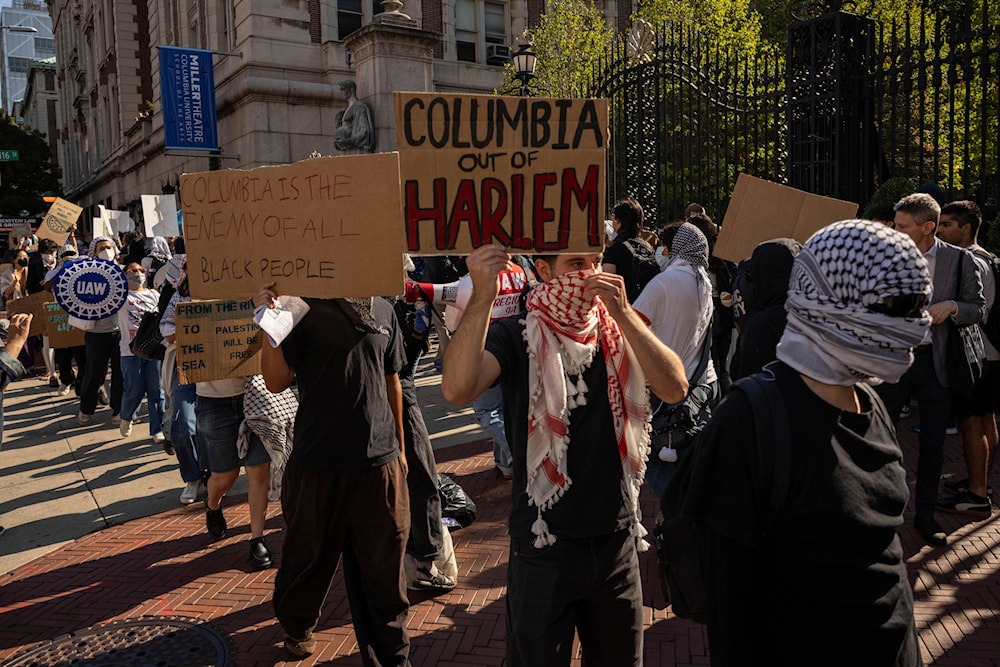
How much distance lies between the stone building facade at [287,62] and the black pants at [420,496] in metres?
12.3

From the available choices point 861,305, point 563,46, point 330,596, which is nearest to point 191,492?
point 330,596

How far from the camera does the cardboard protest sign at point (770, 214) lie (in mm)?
4719

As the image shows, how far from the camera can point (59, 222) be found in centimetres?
1352

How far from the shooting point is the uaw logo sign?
320 inches

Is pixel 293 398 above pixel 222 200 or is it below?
below

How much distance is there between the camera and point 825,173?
30.3ft

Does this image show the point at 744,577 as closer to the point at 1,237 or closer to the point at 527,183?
the point at 527,183

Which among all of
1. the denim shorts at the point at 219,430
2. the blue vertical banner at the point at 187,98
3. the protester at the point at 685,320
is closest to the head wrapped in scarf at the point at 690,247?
the protester at the point at 685,320

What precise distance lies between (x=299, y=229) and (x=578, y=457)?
1.37 metres

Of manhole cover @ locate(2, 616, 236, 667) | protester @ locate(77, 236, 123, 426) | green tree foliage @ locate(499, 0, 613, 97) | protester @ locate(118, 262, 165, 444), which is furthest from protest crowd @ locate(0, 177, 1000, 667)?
green tree foliage @ locate(499, 0, 613, 97)

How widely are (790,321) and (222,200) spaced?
7.50 ft

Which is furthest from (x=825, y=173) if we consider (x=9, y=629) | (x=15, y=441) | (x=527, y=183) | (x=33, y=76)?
(x=33, y=76)

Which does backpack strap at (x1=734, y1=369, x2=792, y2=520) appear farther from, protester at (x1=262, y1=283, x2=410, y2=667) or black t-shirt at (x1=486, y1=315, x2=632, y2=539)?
protester at (x1=262, y1=283, x2=410, y2=667)

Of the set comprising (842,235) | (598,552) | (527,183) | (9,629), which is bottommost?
(9,629)
